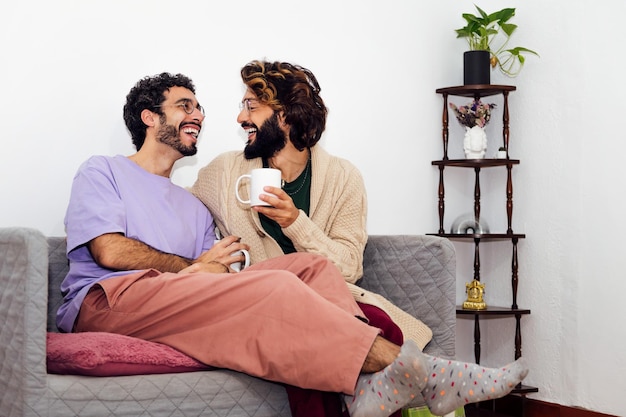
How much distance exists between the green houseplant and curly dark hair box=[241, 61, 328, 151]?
96 centimetres

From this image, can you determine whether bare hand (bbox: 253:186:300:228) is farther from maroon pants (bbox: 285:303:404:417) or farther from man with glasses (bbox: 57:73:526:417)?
maroon pants (bbox: 285:303:404:417)

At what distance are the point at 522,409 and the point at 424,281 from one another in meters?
1.21

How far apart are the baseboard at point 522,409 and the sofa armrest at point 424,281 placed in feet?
3.34

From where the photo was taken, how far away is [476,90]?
11.6 feet

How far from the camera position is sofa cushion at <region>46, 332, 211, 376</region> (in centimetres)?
186

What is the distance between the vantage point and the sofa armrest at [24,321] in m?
1.77

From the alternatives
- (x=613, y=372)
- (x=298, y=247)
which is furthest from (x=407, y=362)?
(x=613, y=372)

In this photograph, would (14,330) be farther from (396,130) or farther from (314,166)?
(396,130)

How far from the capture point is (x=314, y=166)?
2766mm

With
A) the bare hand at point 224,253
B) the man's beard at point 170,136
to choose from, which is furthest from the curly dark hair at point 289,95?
the bare hand at point 224,253

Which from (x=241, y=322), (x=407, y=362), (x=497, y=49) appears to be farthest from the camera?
(x=497, y=49)

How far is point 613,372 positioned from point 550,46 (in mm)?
1260

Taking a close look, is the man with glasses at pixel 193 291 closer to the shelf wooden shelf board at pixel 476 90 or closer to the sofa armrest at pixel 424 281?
the sofa armrest at pixel 424 281

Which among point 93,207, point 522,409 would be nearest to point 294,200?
point 93,207
